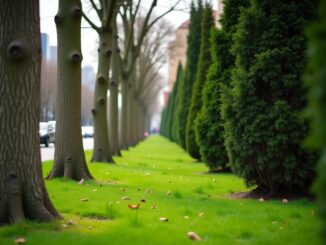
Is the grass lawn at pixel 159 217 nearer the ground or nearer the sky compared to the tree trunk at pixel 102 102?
nearer the ground

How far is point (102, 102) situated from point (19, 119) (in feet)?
32.7

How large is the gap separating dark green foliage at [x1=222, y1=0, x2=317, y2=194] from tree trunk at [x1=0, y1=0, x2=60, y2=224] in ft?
14.8

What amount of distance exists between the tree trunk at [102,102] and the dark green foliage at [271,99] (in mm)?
7141

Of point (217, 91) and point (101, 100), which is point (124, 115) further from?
point (217, 91)

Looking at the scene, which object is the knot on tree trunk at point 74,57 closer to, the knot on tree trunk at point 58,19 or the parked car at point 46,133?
the knot on tree trunk at point 58,19

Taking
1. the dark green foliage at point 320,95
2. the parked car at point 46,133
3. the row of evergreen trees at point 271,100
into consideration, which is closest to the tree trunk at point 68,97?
the row of evergreen trees at point 271,100

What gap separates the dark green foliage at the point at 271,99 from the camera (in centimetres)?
866

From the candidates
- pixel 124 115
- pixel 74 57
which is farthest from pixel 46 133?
pixel 74 57

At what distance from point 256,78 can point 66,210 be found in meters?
4.56

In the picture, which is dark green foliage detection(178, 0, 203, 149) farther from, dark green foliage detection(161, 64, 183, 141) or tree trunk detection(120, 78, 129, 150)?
dark green foliage detection(161, 64, 183, 141)

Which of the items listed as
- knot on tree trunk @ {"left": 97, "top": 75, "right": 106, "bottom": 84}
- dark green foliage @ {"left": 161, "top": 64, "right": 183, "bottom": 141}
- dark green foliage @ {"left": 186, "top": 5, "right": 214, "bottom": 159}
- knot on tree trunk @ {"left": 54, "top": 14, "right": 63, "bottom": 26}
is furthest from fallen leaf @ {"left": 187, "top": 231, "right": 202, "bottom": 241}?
dark green foliage @ {"left": 161, "top": 64, "right": 183, "bottom": 141}

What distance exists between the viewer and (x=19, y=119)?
5836 millimetres

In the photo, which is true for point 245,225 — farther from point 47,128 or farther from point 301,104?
point 47,128

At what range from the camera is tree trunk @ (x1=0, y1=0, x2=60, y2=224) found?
18.9ft
